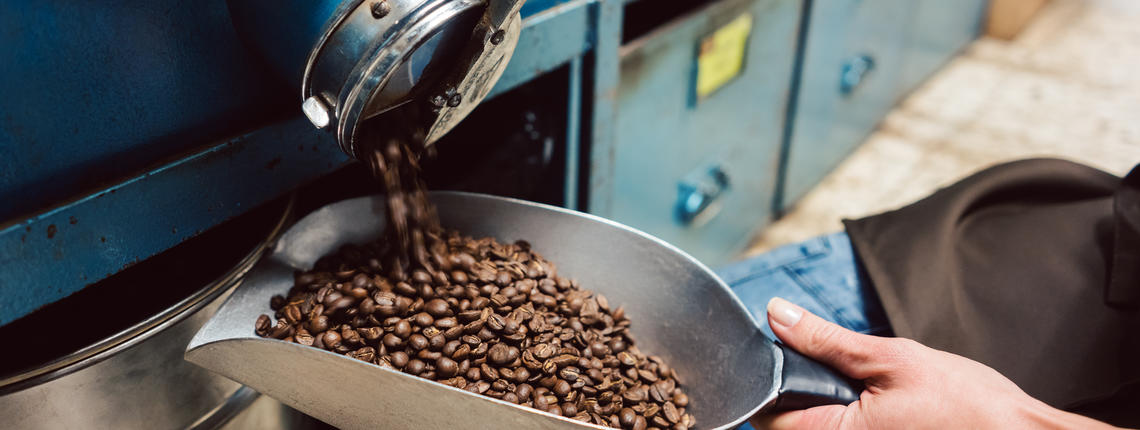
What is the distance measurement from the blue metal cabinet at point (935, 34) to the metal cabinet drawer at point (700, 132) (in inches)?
41.4

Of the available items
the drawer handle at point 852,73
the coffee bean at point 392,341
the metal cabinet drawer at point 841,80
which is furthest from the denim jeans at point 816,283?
the drawer handle at point 852,73

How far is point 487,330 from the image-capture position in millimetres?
845

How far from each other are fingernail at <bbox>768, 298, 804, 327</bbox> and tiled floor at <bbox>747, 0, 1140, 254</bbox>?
152 cm

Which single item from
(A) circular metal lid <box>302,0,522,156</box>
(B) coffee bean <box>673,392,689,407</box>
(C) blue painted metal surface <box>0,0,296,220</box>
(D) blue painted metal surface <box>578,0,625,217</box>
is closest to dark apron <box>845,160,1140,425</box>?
(B) coffee bean <box>673,392,689,407</box>

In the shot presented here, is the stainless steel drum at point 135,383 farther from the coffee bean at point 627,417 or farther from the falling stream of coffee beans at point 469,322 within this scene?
the coffee bean at point 627,417

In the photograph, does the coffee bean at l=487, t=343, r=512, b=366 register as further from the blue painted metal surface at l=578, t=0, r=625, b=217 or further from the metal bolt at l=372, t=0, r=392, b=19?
the blue painted metal surface at l=578, t=0, r=625, b=217

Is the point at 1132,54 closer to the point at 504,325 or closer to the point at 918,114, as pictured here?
the point at 918,114

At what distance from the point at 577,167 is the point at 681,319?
47 cm

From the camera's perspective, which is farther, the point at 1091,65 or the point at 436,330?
the point at 1091,65

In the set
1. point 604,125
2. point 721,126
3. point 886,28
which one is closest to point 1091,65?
point 886,28

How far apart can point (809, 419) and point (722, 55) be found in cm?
107

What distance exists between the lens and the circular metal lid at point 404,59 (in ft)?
2.09

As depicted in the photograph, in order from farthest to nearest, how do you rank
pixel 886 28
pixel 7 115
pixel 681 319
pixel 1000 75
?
pixel 1000 75 → pixel 886 28 → pixel 681 319 → pixel 7 115

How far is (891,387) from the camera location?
2.55 ft
